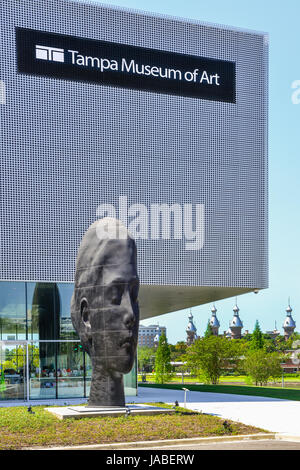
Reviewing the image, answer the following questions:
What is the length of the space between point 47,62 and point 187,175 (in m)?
8.77

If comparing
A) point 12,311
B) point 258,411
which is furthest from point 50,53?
point 258,411

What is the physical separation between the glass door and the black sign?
12.9m

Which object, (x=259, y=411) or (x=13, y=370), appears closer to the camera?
(x=259, y=411)

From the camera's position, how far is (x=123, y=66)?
32.9 meters

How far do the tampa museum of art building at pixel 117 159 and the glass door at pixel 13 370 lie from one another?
0.16ft

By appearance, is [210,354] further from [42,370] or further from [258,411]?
[258,411]

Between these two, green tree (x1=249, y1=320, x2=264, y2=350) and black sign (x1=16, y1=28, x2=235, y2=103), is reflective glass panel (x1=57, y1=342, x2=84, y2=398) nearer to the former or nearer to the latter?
black sign (x1=16, y1=28, x2=235, y2=103)

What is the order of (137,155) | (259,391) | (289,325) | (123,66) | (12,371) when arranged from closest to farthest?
(12,371)
(137,155)
(123,66)
(259,391)
(289,325)

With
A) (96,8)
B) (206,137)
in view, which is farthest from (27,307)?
(96,8)

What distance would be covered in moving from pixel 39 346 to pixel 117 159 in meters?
9.67

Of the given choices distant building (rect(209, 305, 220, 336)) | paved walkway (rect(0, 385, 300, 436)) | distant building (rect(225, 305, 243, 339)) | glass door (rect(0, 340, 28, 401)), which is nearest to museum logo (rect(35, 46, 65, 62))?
glass door (rect(0, 340, 28, 401))

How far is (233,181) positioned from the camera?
3419 cm

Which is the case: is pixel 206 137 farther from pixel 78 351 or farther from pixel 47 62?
pixel 78 351
